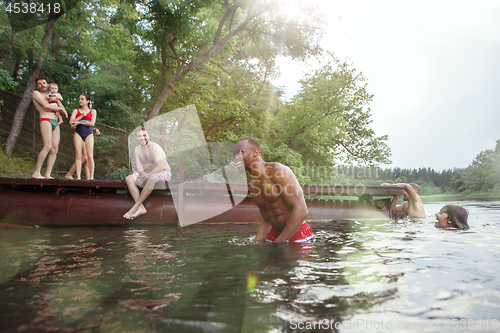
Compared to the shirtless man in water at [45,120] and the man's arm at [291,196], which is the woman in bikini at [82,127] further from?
the man's arm at [291,196]

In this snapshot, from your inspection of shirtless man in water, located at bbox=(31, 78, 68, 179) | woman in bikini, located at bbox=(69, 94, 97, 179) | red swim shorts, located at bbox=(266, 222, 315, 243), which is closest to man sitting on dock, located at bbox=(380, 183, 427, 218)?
red swim shorts, located at bbox=(266, 222, 315, 243)

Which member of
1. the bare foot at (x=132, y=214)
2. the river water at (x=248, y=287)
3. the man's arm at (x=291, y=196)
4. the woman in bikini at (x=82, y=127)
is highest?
the woman in bikini at (x=82, y=127)

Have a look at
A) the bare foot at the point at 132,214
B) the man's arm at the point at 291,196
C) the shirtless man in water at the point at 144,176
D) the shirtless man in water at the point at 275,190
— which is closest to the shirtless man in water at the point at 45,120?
the shirtless man in water at the point at 144,176

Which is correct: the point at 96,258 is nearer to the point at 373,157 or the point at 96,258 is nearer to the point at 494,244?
Answer: the point at 494,244

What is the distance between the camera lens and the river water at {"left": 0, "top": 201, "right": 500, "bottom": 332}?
1.76 m

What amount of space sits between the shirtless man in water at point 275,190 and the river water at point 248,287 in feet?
1.12

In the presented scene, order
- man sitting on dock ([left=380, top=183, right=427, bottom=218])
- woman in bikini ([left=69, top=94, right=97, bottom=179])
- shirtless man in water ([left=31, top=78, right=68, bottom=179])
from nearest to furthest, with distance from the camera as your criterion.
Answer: shirtless man in water ([left=31, top=78, right=68, bottom=179]) → woman in bikini ([left=69, top=94, right=97, bottom=179]) → man sitting on dock ([left=380, top=183, right=427, bottom=218])

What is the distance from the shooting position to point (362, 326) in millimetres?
1714

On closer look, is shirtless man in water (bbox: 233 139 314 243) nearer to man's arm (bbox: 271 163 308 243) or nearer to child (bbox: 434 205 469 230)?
man's arm (bbox: 271 163 308 243)

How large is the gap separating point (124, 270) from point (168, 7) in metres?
12.4

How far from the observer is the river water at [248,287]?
1.76 m

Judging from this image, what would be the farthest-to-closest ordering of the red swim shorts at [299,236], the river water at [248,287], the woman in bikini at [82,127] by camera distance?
the woman in bikini at [82,127]
the red swim shorts at [299,236]
the river water at [248,287]

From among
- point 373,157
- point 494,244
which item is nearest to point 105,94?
point 494,244

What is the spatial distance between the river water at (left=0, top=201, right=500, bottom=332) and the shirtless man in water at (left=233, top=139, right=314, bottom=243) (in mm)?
342
